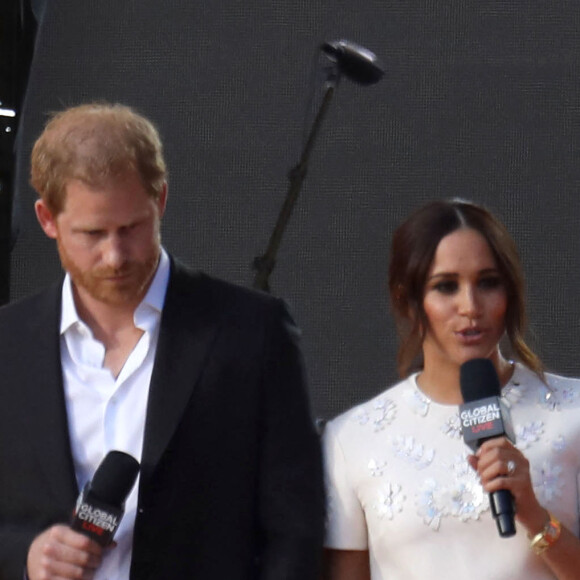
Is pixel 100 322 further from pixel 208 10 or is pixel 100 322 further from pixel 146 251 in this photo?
pixel 208 10

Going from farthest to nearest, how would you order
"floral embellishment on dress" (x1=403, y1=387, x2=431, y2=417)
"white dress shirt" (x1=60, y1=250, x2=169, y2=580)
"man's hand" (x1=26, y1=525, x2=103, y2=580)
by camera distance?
"floral embellishment on dress" (x1=403, y1=387, x2=431, y2=417) < "white dress shirt" (x1=60, y1=250, x2=169, y2=580) < "man's hand" (x1=26, y1=525, x2=103, y2=580)

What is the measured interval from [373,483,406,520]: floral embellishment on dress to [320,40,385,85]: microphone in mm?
1881

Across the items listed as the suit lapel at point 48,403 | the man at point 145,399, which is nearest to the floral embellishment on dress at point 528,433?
the man at point 145,399

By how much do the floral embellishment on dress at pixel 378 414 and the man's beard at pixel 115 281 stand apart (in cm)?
49

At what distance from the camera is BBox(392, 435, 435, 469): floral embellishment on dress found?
8.30 ft

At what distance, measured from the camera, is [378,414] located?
2621 millimetres

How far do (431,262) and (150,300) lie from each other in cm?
51

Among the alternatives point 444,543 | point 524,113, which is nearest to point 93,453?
point 444,543

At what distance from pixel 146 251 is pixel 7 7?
1.49 m

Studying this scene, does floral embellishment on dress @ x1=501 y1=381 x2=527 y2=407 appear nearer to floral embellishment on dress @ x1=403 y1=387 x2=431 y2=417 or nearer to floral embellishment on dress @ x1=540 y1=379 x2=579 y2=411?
floral embellishment on dress @ x1=540 y1=379 x2=579 y2=411

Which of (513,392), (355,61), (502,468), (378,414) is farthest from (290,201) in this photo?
(502,468)

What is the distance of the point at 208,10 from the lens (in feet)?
14.8

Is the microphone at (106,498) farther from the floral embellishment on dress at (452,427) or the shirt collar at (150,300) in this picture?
the floral embellishment on dress at (452,427)

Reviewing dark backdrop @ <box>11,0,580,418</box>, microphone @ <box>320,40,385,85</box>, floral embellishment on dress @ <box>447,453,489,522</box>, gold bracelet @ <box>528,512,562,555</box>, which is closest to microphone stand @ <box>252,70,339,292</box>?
microphone @ <box>320,40,385,85</box>
